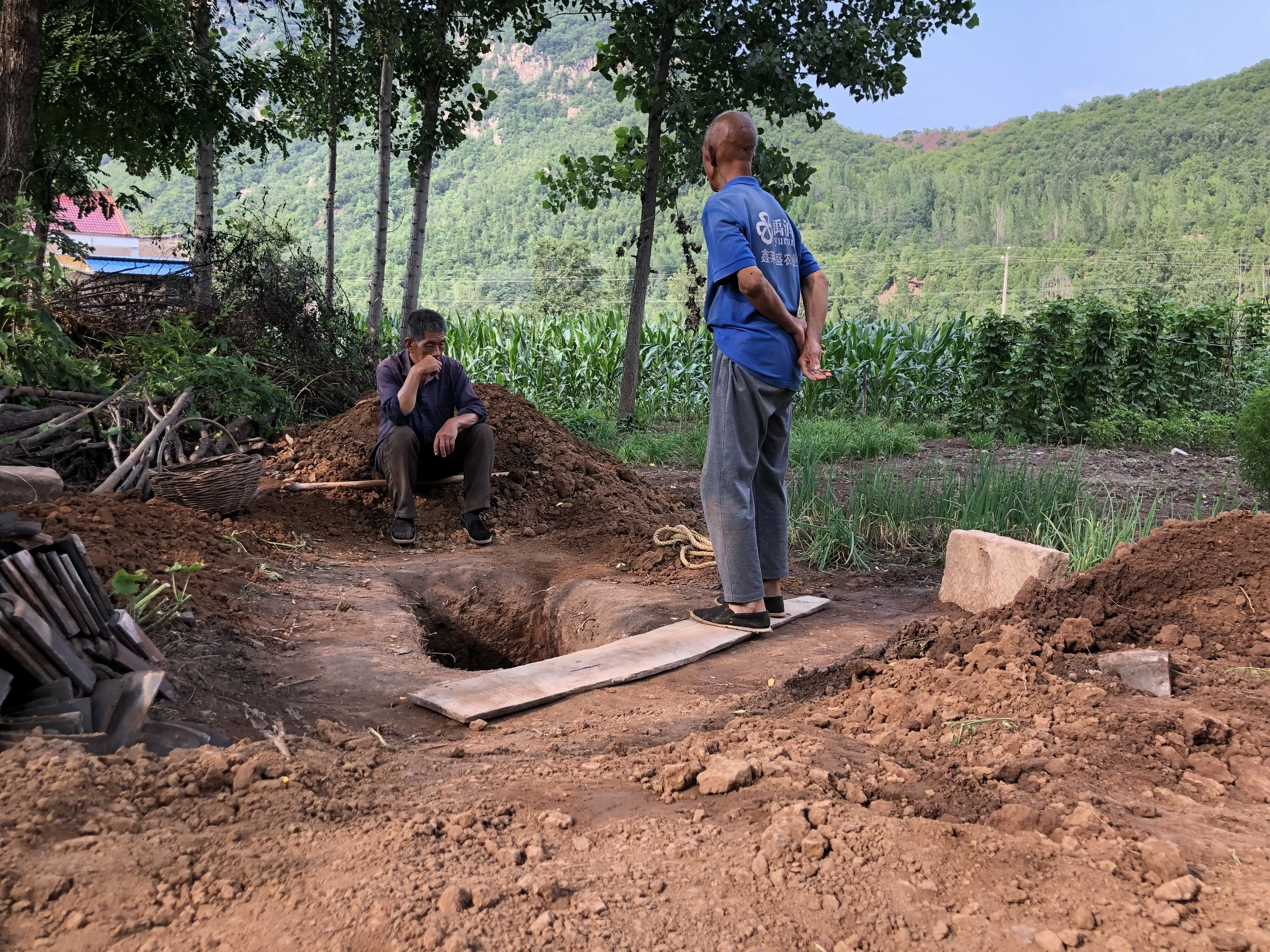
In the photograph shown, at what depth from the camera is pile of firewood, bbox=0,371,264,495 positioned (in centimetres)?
493

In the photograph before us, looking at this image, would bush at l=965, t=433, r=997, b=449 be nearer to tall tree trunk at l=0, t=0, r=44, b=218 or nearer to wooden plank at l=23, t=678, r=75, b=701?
wooden plank at l=23, t=678, r=75, b=701

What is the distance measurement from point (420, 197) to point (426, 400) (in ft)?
14.1

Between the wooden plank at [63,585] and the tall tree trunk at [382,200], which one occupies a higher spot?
the tall tree trunk at [382,200]

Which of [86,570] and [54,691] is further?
[86,570]

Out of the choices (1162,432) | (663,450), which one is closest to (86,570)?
(663,450)

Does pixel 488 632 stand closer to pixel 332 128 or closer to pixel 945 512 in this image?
pixel 945 512

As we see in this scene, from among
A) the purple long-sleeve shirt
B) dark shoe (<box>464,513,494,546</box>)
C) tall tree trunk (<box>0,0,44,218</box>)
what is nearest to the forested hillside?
tall tree trunk (<box>0,0,44,218</box>)

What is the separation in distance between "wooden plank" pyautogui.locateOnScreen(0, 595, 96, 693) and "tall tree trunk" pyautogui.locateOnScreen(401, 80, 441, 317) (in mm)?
6577

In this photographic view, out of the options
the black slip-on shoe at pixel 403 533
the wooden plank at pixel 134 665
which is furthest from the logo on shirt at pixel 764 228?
the black slip-on shoe at pixel 403 533

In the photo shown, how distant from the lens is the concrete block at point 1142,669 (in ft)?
7.90

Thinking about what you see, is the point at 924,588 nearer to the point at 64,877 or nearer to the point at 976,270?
the point at 64,877

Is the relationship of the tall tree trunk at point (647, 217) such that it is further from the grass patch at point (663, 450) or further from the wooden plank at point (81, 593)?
the wooden plank at point (81, 593)

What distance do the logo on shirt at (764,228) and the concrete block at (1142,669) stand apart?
188 cm

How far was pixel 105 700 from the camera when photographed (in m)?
2.35
